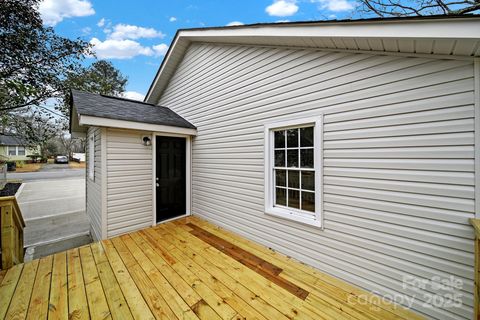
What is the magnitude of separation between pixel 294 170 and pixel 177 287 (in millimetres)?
2257

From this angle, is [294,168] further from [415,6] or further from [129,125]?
[415,6]

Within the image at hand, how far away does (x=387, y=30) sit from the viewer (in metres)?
1.87

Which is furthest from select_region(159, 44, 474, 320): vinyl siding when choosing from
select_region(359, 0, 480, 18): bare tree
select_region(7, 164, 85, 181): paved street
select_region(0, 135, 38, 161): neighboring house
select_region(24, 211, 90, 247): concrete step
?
select_region(0, 135, 38, 161): neighboring house

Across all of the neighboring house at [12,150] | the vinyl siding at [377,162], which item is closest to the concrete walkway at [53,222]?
the vinyl siding at [377,162]

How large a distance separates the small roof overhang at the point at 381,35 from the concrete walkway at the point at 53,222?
5.87 metres

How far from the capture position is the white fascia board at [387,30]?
1512 millimetres

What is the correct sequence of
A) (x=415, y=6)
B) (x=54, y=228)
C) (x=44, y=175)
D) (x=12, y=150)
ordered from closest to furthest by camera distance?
(x=54, y=228) < (x=415, y=6) < (x=44, y=175) < (x=12, y=150)

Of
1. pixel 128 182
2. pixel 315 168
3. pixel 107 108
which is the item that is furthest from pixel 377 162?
pixel 107 108

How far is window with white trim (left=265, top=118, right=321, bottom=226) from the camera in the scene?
8.83 ft

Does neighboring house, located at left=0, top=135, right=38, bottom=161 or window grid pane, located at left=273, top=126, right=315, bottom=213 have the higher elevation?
neighboring house, located at left=0, top=135, right=38, bottom=161

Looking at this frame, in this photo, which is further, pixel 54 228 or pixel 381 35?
pixel 54 228

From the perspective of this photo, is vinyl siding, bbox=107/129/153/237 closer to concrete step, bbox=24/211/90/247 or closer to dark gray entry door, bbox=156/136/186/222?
dark gray entry door, bbox=156/136/186/222

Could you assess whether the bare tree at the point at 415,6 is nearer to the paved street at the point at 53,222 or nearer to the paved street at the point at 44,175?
the paved street at the point at 53,222

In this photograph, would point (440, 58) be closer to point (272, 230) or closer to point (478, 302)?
point (478, 302)
